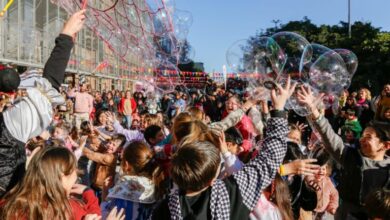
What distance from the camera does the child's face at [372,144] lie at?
3.17 metres

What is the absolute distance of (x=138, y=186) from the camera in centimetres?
304

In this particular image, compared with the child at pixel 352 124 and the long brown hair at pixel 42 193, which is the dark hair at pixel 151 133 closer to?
the long brown hair at pixel 42 193

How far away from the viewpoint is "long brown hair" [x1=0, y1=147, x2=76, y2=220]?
6.75ft

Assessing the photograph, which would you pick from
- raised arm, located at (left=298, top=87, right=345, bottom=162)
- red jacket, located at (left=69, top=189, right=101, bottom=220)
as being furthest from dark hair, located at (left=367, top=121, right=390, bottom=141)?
red jacket, located at (left=69, top=189, right=101, bottom=220)

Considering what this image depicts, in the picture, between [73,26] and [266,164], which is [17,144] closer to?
[73,26]

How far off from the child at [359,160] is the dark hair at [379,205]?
2.85ft

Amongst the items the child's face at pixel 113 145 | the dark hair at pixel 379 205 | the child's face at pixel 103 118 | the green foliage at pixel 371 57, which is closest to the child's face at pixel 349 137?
the child's face at pixel 113 145

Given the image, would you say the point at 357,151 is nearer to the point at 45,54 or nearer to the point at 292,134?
the point at 292,134

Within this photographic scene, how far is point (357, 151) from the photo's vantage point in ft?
10.8

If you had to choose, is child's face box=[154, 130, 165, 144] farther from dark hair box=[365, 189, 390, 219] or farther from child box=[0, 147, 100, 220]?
dark hair box=[365, 189, 390, 219]

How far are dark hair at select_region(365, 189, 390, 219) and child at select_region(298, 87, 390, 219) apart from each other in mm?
870

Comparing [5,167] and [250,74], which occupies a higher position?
[250,74]

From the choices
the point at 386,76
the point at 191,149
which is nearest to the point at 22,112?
the point at 191,149

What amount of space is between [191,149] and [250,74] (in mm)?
3466
